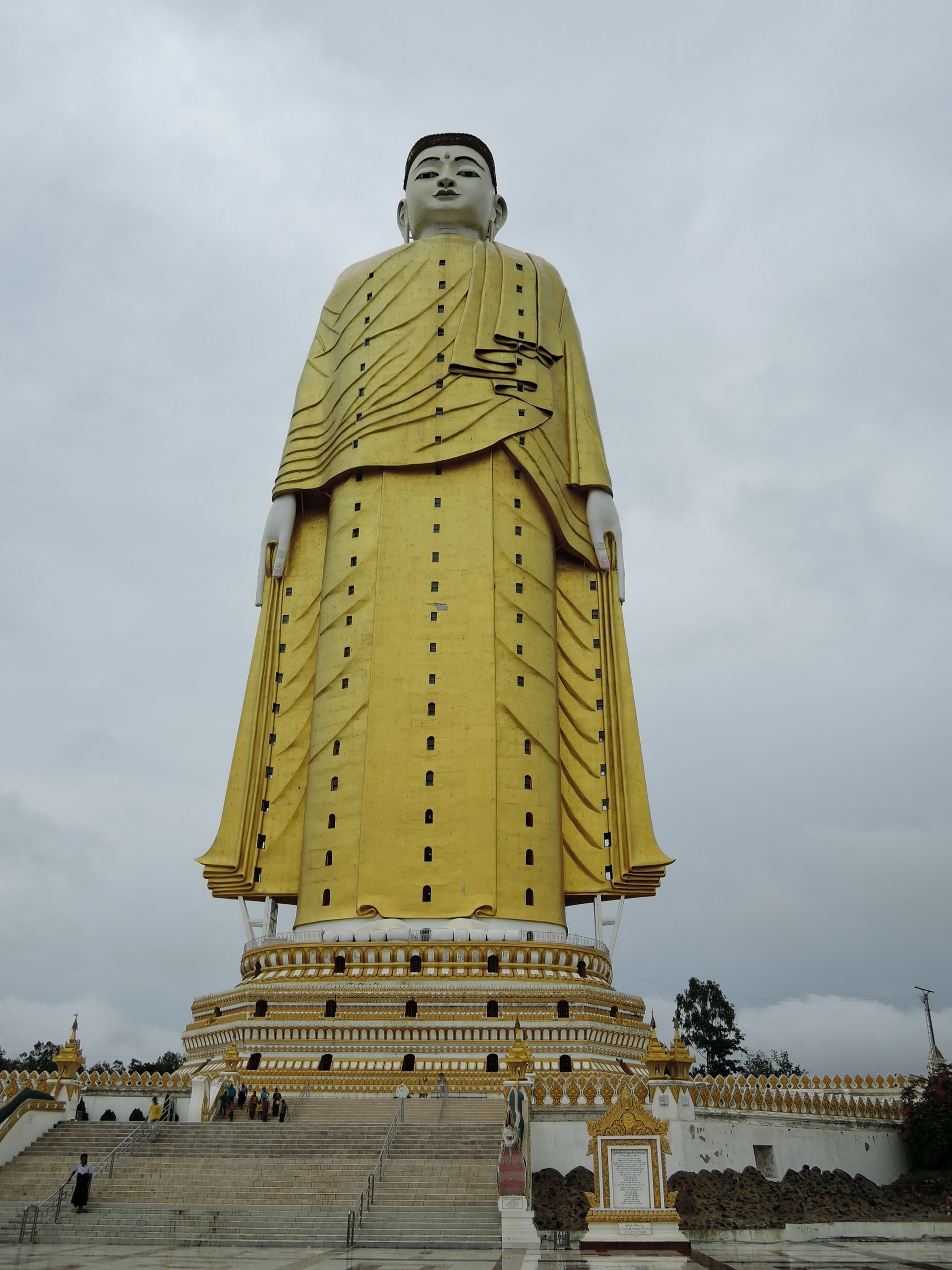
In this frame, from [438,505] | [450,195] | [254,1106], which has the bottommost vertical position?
[254,1106]

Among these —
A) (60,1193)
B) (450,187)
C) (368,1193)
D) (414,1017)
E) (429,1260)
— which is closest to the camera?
(429,1260)

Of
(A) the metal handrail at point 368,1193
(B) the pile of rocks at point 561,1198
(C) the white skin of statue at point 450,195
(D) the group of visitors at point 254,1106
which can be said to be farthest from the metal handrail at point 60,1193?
(C) the white skin of statue at point 450,195

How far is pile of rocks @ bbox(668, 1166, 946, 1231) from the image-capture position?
1523 cm

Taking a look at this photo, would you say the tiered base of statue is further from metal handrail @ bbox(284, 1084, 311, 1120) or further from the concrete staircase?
the concrete staircase

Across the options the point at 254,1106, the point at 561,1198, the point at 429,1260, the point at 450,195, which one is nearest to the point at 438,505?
the point at 450,195

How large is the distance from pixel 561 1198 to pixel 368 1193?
2.94 metres

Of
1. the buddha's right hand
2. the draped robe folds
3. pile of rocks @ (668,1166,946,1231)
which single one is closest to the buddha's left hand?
the draped robe folds

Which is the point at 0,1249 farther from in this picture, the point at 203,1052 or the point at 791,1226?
the point at 203,1052

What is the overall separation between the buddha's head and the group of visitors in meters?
26.9

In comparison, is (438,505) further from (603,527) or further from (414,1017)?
(414,1017)

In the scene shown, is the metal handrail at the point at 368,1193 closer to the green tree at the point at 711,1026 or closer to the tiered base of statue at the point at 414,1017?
the tiered base of statue at the point at 414,1017

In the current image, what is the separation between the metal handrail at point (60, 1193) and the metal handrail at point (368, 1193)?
3.77 metres

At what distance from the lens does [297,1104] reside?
20.4 m

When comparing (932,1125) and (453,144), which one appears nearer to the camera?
(932,1125)
